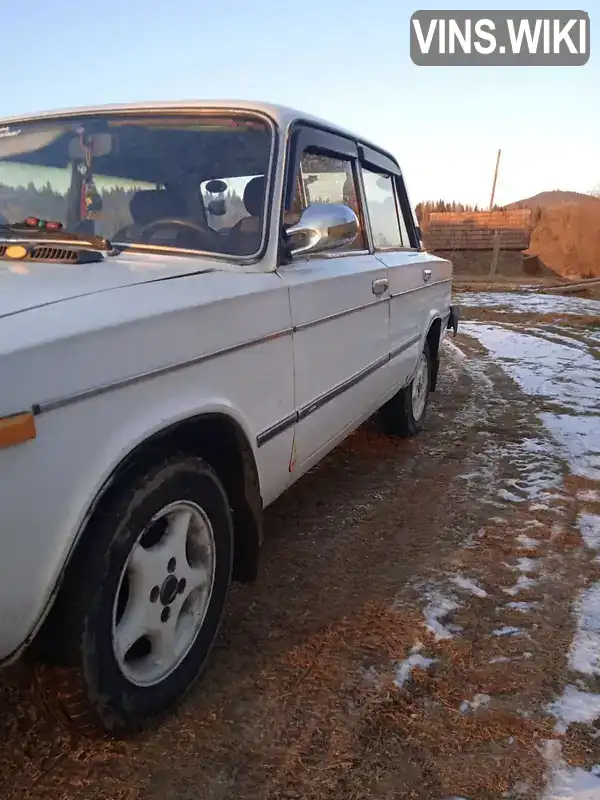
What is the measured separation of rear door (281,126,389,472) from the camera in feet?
9.06

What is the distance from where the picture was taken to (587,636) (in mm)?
2607

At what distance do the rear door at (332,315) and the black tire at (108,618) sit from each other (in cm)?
84

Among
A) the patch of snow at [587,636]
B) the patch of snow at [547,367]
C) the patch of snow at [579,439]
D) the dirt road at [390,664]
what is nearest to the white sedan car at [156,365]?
the dirt road at [390,664]

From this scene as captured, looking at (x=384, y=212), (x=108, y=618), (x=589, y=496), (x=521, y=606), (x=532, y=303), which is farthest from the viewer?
(x=532, y=303)

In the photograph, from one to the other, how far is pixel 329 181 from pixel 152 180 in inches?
43.6

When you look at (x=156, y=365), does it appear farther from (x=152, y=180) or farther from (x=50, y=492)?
(x=152, y=180)

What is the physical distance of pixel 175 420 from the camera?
1.89 metres

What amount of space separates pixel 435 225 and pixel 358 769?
25471mm

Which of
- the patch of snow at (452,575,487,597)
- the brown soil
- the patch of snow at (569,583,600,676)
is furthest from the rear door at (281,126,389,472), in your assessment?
the brown soil

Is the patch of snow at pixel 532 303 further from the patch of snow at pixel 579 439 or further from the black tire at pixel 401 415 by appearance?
the black tire at pixel 401 415

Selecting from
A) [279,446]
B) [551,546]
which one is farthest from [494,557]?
[279,446]

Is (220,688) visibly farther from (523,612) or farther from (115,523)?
(523,612)

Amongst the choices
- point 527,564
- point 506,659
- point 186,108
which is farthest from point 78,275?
point 527,564

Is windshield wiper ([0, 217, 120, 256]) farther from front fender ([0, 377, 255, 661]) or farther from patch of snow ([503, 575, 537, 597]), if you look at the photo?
patch of snow ([503, 575, 537, 597])
